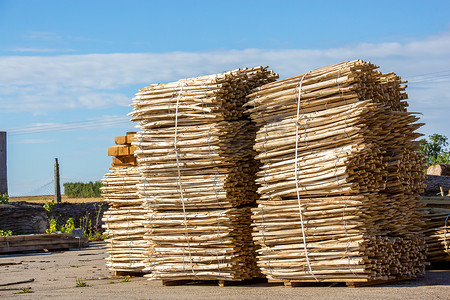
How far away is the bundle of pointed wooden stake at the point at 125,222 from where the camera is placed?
36.0ft

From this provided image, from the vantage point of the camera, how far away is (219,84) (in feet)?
30.7

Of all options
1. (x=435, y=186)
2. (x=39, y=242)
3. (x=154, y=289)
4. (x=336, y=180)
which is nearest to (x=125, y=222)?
(x=154, y=289)

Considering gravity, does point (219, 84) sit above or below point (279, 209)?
above

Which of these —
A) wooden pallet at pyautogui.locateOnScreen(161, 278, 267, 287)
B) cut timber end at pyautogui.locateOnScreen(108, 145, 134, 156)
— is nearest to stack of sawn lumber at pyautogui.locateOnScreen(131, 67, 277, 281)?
wooden pallet at pyautogui.locateOnScreen(161, 278, 267, 287)

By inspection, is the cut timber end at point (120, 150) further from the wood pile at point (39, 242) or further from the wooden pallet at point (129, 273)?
the wood pile at point (39, 242)

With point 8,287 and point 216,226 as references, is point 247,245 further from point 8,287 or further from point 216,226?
point 8,287

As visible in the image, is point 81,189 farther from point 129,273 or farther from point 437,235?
point 437,235

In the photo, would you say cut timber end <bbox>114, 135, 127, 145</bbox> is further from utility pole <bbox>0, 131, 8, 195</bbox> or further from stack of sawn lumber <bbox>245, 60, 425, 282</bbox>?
utility pole <bbox>0, 131, 8, 195</bbox>

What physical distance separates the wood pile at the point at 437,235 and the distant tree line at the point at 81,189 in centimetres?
2965

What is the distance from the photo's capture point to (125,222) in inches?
441

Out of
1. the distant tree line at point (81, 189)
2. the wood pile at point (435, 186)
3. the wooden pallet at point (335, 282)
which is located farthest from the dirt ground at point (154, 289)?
the distant tree line at point (81, 189)

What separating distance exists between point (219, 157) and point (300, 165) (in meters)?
1.27

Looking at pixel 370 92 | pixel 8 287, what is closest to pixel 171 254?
pixel 8 287

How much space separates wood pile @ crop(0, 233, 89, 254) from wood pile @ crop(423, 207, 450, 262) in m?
11.6
